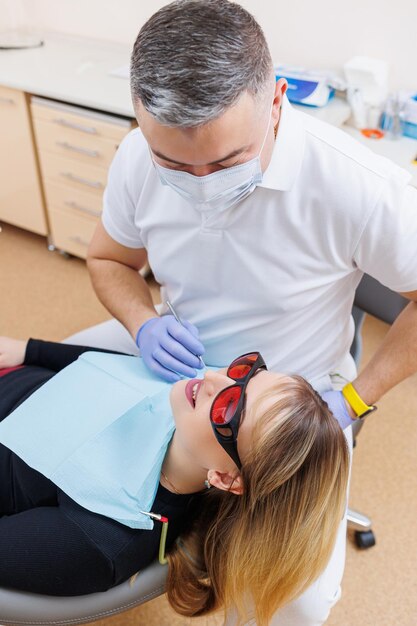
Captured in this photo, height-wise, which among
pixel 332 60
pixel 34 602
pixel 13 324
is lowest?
pixel 13 324

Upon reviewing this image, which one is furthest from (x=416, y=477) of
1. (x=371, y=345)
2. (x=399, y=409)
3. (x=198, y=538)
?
(x=198, y=538)

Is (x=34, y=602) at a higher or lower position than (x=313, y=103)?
lower

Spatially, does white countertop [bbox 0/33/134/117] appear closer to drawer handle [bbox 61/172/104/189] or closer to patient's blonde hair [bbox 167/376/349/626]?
drawer handle [bbox 61/172/104/189]

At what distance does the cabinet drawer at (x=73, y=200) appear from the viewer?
8.18 feet

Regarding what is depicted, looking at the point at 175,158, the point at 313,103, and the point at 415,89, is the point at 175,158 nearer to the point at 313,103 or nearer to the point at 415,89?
the point at 313,103

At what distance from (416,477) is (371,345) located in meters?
0.63

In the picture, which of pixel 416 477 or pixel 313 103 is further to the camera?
pixel 313 103

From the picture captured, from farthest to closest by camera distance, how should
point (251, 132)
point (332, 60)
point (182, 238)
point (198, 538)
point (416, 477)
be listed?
point (332, 60), point (416, 477), point (182, 238), point (198, 538), point (251, 132)

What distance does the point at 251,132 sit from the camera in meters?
0.95

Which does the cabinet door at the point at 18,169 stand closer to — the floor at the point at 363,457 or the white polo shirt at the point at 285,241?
the floor at the point at 363,457

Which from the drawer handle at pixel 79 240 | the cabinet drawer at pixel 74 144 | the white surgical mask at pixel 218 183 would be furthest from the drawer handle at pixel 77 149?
the white surgical mask at pixel 218 183

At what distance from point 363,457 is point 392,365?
2.79 ft

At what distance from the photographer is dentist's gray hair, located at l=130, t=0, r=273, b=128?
33.2 inches

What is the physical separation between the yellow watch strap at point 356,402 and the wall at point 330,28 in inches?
57.4
